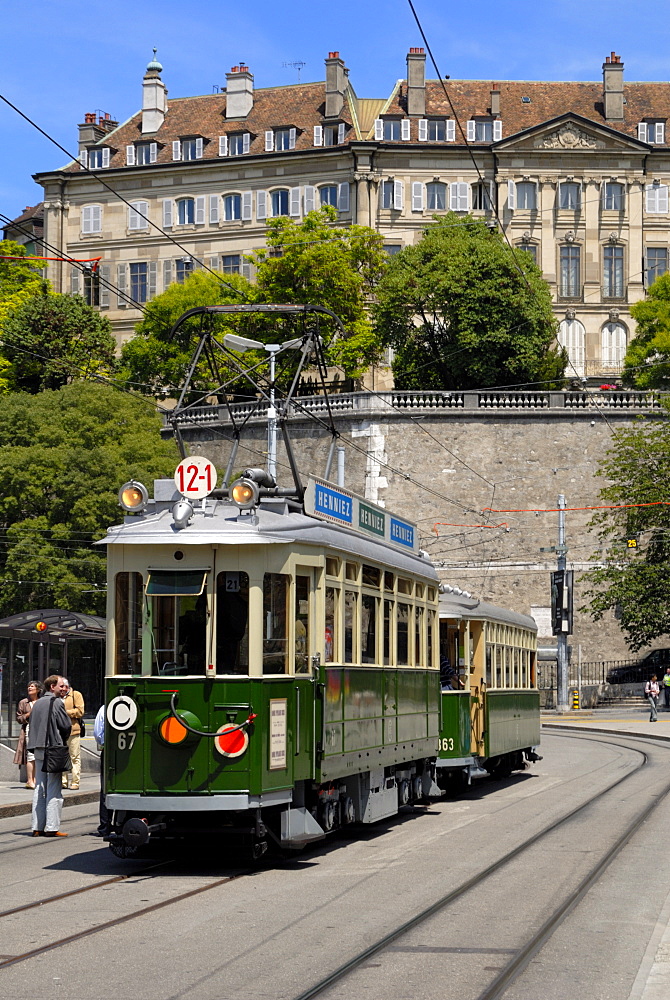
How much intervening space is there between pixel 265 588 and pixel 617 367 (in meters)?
65.1

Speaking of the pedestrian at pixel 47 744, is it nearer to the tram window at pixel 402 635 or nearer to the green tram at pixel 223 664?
the green tram at pixel 223 664

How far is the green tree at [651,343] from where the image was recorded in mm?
63125

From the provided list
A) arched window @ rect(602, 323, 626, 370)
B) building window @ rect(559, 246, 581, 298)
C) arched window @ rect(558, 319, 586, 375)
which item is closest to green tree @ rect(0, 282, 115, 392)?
arched window @ rect(558, 319, 586, 375)

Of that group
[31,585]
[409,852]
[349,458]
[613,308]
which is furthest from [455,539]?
[409,852]

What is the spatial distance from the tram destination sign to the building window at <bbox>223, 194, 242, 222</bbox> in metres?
63.6

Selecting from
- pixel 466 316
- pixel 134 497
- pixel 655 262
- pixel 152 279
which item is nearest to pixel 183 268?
pixel 152 279

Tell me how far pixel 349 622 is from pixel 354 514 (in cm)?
116

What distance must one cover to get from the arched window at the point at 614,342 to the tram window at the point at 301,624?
212ft

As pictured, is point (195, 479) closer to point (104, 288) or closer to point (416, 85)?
point (104, 288)

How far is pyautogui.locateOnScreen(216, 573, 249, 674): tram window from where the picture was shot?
12.3 m

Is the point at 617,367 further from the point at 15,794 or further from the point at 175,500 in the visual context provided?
the point at 175,500

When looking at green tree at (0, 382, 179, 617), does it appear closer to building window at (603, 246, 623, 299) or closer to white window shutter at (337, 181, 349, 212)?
white window shutter at (337, 181, 349, 212)

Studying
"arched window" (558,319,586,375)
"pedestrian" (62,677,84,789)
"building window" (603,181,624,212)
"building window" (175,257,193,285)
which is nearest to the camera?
"pedestrian" (62,677,84,789)

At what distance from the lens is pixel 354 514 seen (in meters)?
14.8
